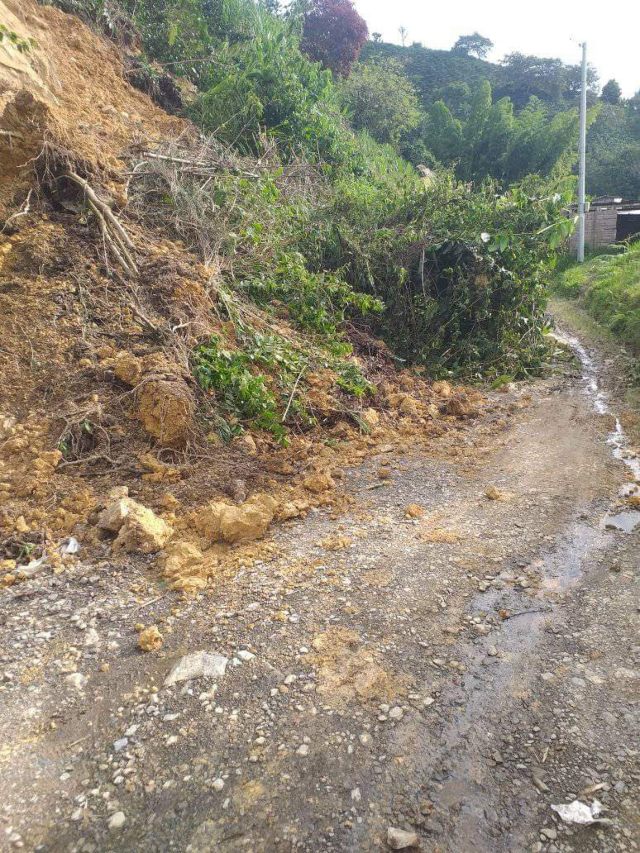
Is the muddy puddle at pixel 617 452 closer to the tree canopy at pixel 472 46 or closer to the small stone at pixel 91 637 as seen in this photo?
the small stone at pixel 91 637

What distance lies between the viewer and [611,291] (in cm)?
939

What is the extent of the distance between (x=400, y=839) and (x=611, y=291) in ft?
31.7

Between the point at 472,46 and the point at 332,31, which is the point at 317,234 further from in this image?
the point at 472,46

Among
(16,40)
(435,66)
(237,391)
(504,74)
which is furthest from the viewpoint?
(504,74)

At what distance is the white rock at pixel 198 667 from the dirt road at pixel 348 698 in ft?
0.11

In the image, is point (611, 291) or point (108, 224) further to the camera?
point (611, 291)

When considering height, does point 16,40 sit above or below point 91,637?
above

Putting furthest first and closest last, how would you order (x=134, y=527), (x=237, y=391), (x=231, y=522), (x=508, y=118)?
(x=508, y=118) → (x=237, y=391) → (x=231, y=522) → (x=134, y=527)

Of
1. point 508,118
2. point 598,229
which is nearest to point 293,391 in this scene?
point 598,229

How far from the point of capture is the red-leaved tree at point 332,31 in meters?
16.4

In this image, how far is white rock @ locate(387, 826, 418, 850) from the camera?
1.64 m

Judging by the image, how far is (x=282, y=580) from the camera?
2.88 meters

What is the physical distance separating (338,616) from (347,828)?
98 centimetres

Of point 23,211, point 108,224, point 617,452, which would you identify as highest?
point 23,211
